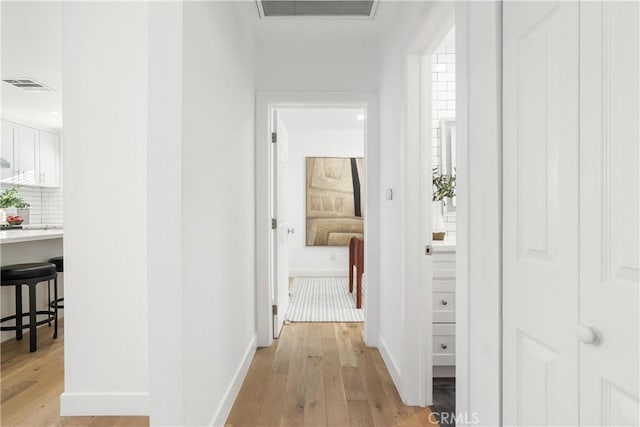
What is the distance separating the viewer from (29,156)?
5.80 meters

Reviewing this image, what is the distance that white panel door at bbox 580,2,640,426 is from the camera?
2.29ft

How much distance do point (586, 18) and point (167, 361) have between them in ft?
5.39

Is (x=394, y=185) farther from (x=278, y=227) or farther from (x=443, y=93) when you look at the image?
(x=278, y=227)

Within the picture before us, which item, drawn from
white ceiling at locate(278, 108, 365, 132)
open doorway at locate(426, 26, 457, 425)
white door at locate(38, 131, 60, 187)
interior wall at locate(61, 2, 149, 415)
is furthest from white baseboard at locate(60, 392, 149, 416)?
white door at locate(38, 131, 60, 187)

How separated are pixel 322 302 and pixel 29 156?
17.7 feet

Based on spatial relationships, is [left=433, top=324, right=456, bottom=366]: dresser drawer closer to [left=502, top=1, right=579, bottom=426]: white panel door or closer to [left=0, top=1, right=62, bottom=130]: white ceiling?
[left=502, top=1, right=579, bottom=426]: white panel door

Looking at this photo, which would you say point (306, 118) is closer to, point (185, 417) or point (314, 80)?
point (314, 80)

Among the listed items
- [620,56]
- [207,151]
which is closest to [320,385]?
[207,151]

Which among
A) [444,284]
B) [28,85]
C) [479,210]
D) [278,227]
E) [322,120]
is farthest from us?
[322,120]

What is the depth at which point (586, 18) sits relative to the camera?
0.80 meters

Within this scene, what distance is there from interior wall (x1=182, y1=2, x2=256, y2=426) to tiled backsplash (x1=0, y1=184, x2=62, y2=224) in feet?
19.0

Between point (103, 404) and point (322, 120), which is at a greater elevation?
point (322, 120)

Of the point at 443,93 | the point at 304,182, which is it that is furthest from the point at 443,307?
the point at 304,182

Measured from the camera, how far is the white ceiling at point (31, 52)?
2.74 m
